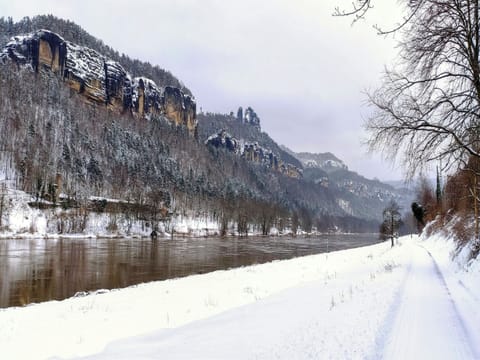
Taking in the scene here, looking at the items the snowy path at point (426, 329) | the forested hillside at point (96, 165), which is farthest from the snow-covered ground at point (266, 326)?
the forested hillside at point (96, 165)

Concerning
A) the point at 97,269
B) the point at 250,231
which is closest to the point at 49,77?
the point at 250,231

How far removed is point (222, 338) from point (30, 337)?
6730 millimetres

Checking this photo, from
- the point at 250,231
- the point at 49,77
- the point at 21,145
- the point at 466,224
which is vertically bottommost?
the point at 250,231

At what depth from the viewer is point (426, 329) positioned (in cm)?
620

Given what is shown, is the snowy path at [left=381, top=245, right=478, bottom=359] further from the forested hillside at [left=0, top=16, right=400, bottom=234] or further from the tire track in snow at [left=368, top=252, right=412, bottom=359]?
the forested hillside at [left=0, top=16, right=400, bottom=234]

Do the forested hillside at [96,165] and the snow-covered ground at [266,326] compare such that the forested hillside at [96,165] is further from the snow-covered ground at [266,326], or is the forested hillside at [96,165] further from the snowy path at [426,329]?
the snowy path at [426,329]

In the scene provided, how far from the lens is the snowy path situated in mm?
5035

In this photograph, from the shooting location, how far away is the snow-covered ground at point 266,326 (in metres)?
5.36

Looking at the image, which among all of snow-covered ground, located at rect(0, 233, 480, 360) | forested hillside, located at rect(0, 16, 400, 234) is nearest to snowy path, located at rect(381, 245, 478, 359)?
snow-covered ground, located at rect(0, 233, 480, 360)

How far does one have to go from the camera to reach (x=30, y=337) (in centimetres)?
981

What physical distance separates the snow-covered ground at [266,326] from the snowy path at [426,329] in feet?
0.05

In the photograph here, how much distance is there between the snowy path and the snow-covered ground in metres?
0.02

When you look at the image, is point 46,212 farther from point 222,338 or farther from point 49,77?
point 49,77

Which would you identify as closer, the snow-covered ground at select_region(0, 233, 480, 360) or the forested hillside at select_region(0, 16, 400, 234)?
the snow-covered ground at select_region(0, 233, 480, 360)
